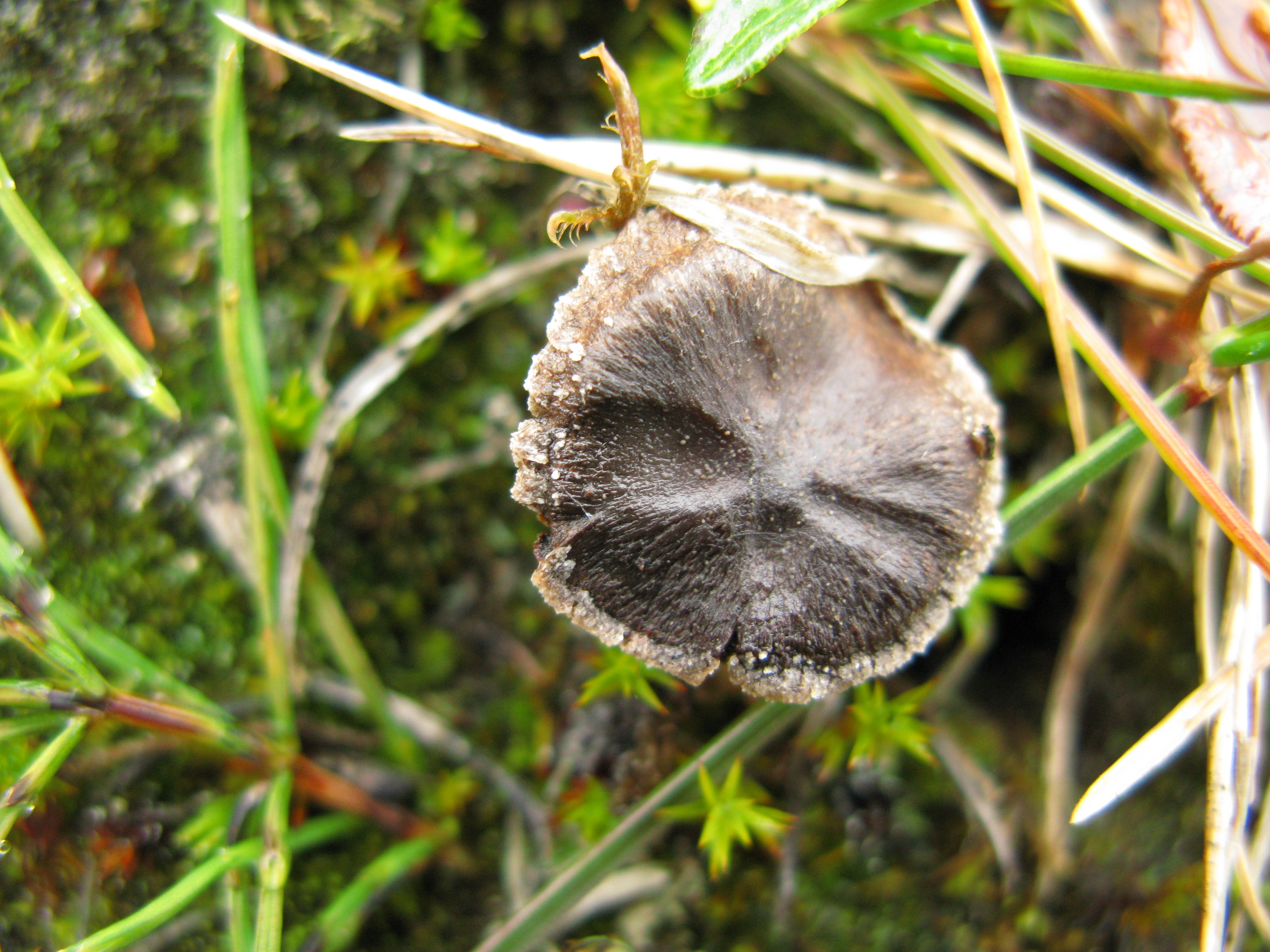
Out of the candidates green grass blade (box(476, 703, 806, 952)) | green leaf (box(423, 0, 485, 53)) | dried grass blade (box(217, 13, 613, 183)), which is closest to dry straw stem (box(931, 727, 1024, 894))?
green grass blade (box(476, 703, 806, 952))

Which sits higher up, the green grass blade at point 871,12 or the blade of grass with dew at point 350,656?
the green grass blade at point 871,12

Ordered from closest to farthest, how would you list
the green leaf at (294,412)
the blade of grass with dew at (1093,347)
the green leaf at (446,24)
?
the blade of grass with dew at (1093,347), the green leaf at (294,412), the green leaf at (446,24)

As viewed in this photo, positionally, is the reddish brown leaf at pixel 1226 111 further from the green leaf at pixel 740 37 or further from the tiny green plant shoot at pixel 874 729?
the tiny green plant shoot at pixel 874 729

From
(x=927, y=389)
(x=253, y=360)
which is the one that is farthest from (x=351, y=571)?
(x=927, y=389)

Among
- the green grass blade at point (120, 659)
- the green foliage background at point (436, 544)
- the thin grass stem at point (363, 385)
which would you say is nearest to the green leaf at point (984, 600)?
the green foliage background at point (436, 544)

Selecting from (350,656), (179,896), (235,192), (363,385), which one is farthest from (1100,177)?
(179,896)

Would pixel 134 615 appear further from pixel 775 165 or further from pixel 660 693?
pixel 775 165

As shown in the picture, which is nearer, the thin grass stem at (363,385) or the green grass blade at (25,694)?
the green grass blade at (25,694)
